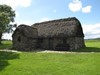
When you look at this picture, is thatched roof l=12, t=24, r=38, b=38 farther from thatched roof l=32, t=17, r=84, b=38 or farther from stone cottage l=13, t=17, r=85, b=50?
thatched roof l=32, t=17, r=84, b=38

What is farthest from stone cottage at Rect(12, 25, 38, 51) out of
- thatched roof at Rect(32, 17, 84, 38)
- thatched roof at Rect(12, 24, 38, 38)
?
thatched roof at Rect(32, 17, 84, 38)

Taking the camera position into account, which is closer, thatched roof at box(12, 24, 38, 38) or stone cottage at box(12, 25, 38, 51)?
stone cottage at box(12, 25, 38, 51)

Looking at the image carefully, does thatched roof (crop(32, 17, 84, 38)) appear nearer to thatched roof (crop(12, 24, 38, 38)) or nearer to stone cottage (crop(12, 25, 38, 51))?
thatched roof (crop(12, 24, 38, 38))

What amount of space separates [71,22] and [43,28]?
7731 millimetres

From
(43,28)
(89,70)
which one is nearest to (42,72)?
(89,70)

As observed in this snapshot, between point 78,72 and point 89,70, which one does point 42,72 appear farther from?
point 89,70

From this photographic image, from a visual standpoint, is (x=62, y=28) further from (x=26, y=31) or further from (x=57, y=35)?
(x=26, y=31)

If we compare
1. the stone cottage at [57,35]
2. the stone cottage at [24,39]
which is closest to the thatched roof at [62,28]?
the stone cottage at [57,35]

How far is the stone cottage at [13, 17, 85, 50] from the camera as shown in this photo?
38000 millimetres

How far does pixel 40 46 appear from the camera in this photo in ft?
141

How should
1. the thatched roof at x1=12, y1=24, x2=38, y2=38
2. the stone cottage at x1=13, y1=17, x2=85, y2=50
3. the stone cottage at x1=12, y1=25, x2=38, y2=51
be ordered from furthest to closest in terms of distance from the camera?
the thatched roof at x1=12, y1=24, x2=38, y2=38, the stone cottage at x1=12, y1=25, x2=38, y2=51, the stone cottage at x1=13, y1=17, x2=85, y2=50

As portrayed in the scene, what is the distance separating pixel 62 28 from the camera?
1569 inches

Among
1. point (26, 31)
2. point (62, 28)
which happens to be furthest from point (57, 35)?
point (26, 31)

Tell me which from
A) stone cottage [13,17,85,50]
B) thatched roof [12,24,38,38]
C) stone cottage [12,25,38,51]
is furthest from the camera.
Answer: thatched roof [12,24,38,38]
